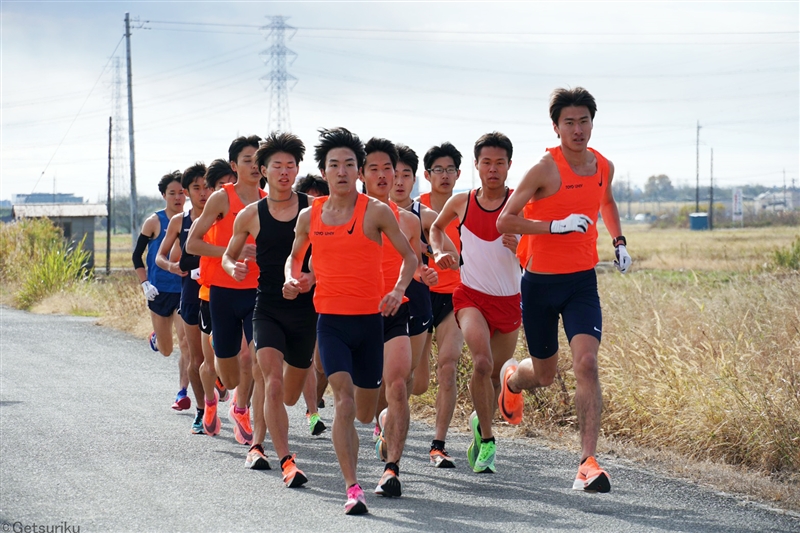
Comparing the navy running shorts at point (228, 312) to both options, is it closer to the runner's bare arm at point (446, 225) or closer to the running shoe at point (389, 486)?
the runner's bare arm at point (446, 225)

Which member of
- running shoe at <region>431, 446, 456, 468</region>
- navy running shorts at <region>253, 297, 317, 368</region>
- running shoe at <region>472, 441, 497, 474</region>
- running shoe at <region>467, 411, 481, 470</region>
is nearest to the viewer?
navy running shorts at <region>253, 297, 317, 368</region>

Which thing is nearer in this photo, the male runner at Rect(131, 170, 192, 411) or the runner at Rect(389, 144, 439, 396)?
the runner at Rect(389, 144, 439, 396)

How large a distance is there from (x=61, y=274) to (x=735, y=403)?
22609 mm

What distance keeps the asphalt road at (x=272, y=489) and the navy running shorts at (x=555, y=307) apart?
3.26 feet

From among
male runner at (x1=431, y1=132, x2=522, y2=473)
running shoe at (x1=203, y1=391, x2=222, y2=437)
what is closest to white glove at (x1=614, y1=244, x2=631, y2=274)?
male runner at (x1=431, y1=132, x2=522, y2=473)

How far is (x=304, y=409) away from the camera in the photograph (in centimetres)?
1093

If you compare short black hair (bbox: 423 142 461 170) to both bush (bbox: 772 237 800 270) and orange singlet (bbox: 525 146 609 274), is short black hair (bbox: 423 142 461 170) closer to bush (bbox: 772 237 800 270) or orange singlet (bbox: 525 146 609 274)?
orange singlet (bbox: 525 146 609 274)

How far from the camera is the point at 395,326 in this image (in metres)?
7.47

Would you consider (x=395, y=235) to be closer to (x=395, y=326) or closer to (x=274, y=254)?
(x=395, y=326)

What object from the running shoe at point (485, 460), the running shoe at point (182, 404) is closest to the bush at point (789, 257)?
the running shoe at point (182, 404)

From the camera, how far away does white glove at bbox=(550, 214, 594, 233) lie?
6.92 m

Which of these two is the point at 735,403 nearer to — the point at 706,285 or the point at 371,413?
→ the point at 371,413

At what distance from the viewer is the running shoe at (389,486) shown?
697 cm

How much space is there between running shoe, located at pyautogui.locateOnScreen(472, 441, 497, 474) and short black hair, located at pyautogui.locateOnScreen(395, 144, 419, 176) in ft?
8.46
